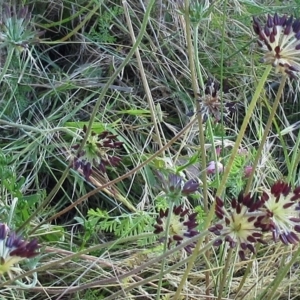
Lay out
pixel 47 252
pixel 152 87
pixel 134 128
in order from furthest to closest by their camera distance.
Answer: pixel 152 87 < pixel 134 128 < pixel 47 252

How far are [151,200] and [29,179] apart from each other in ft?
0.68

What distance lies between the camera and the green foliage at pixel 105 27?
1.43 meters

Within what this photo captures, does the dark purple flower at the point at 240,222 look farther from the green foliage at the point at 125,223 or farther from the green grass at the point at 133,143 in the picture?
the green foliage at the point at 125,223

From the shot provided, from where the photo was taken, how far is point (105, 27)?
1450 millimetres

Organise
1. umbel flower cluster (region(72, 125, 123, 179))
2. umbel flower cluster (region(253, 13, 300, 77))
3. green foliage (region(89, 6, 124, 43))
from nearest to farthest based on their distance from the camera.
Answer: umbel flower cluster (region(253, 13, 300, 77)) < umbel flower cluster (region(72, 125, 123, 179)) < green foliage (region(89, 6, 124, 43))

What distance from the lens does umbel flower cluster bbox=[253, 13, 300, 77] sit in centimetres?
71

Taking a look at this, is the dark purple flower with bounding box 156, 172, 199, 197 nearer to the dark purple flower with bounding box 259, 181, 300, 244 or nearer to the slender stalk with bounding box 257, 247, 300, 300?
the dark purple flower with bounding box 259, 181, 300, 244

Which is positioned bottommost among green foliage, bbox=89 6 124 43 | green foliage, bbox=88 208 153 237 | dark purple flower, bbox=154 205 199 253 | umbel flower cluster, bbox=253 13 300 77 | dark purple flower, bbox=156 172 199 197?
green foliage, bbox=88 208 153 237

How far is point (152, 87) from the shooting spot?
4.71 ft

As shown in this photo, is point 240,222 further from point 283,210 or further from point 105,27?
point 105,27

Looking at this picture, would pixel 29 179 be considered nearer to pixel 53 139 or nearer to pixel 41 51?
pixel 53 139

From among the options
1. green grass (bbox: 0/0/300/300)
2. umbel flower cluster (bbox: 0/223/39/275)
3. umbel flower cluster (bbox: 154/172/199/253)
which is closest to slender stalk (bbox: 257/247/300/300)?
green grass (bbox: 0/0/300/300)

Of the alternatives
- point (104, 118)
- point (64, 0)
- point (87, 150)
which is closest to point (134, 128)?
point (104, 118)

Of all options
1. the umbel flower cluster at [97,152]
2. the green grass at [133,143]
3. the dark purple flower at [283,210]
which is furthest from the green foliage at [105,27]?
the dark purple flower at [283,210]
